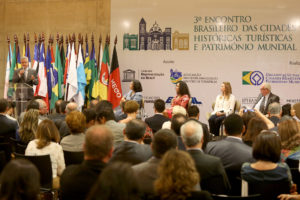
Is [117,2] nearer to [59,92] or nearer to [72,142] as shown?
[59,92]

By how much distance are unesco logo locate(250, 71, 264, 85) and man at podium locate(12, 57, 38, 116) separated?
15.9ft

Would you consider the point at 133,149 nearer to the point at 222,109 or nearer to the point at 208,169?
the point at 208,169

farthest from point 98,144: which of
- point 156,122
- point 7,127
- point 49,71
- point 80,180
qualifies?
point 49,71

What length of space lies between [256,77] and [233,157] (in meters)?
6.00

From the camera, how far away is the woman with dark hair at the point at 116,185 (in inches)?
81.4

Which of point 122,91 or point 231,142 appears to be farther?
point 122,91

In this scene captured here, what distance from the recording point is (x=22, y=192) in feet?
7.51

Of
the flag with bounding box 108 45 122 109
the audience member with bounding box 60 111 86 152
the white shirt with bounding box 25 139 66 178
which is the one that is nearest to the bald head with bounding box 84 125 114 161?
the white shirt with bounding box 25 139 66 178

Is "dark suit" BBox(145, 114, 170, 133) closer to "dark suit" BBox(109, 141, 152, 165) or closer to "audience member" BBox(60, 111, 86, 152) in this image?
"audience member" BBox(60, 111, 86, 152)

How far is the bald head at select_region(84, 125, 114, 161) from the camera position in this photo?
3.02m

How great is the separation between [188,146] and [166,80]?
21.4 ft

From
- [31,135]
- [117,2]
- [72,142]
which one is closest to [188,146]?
[72,142]

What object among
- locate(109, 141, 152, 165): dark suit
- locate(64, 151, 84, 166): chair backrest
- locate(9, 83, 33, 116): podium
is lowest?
locate(64, 151, 84, 166): chair backrest

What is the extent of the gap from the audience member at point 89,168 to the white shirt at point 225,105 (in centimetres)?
569
